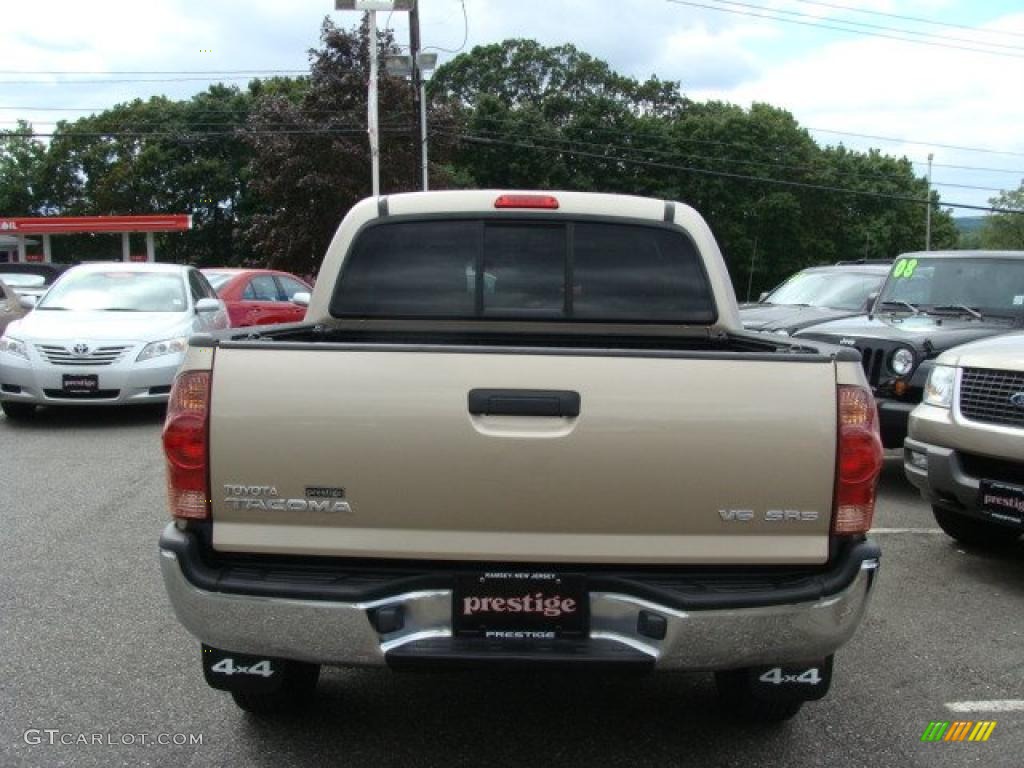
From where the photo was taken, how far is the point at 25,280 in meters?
20.9

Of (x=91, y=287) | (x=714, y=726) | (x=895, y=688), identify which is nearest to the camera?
(x=714, y=726)

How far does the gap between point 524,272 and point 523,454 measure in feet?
5.18

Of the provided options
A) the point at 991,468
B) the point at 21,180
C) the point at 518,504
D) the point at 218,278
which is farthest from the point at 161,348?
the point at 21,180

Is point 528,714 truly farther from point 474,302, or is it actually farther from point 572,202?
point 572,202

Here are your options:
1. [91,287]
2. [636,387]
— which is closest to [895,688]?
[636,387]

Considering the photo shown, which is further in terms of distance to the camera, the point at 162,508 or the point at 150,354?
the point at 150,354

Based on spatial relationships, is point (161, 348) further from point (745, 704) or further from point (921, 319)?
point (745, 704)

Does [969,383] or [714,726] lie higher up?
[969,383]

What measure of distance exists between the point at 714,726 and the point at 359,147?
107 ft

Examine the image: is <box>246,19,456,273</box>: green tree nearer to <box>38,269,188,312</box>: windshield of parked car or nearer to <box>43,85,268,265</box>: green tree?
<box>43,85,268,265</box>: green tree

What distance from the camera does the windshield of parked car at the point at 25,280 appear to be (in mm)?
20656

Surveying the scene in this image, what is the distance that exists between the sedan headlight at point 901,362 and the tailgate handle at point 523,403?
5554 millimetres

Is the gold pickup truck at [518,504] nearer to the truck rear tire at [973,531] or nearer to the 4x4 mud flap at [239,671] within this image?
the 4x4 mud flap at [239,671]

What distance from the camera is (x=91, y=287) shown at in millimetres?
11289
